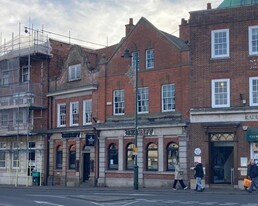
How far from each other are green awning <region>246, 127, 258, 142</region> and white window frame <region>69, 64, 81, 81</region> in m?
15.4

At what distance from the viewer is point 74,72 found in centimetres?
4081

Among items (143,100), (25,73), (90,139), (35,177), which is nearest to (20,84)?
(25,73)

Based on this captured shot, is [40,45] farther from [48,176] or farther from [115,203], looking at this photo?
[115,203]


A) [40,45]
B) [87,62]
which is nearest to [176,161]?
[87,62]

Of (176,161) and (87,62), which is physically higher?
(87,62)

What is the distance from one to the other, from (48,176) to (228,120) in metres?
17.3

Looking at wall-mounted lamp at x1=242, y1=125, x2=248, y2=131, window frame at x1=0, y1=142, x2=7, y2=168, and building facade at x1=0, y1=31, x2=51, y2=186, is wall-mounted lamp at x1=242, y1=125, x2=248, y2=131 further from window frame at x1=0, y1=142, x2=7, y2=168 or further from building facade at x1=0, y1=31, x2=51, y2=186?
window frame at x1=0, y1=142, x2=7, y2=168

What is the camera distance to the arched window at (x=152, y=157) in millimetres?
34625

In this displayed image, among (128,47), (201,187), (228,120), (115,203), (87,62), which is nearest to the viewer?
(115,203)

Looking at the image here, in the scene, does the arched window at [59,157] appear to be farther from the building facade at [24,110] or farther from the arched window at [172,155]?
the arched window at [172,155]

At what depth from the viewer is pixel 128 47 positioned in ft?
121

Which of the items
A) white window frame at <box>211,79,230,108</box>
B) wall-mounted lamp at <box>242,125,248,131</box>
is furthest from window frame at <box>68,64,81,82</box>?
wall-mounted lamp at <box>242,125,248,131</box>

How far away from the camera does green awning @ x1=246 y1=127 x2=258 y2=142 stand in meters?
30.2

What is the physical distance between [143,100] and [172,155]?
4.70 meters
